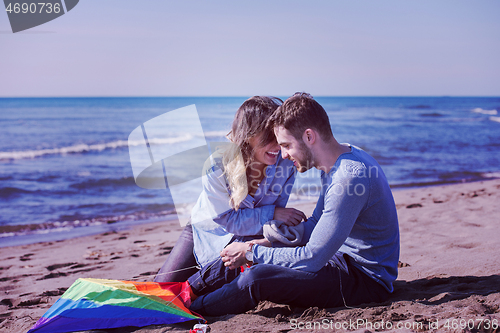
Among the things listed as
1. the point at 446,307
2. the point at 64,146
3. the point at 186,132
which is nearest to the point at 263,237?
the point at 446,307

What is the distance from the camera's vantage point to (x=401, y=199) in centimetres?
683

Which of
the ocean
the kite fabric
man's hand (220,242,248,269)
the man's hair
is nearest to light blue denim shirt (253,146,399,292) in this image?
man's hand (220,242,248,269)

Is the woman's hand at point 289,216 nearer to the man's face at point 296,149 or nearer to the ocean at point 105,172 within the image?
the man's face at point 296,149

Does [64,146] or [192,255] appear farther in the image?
[64,146]

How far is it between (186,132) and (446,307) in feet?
65.8

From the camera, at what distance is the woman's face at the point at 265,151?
292cm

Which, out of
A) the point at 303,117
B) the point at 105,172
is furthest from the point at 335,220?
the point at 105,172

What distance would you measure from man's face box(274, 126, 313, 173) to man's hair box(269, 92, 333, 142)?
0.04 meters

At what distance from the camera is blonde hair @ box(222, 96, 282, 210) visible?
9.46ft

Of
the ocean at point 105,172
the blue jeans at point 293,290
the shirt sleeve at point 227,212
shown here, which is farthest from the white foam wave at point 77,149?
the blue jeans at point 293,290

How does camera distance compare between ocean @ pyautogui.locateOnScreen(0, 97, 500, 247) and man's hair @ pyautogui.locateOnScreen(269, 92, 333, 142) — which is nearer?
man's hair @ pyautogui.locateOnScreen(269, 92, 333, 142)

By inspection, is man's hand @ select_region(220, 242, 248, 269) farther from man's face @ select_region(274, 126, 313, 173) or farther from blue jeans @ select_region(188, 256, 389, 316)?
man's face @ select_region(274, 126, 313, 173)

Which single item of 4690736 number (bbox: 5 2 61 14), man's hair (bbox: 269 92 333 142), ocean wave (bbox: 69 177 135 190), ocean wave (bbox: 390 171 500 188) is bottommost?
ocean wave (bbox: 390 171 500 188)

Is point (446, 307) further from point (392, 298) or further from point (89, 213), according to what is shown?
point (89, 213)
